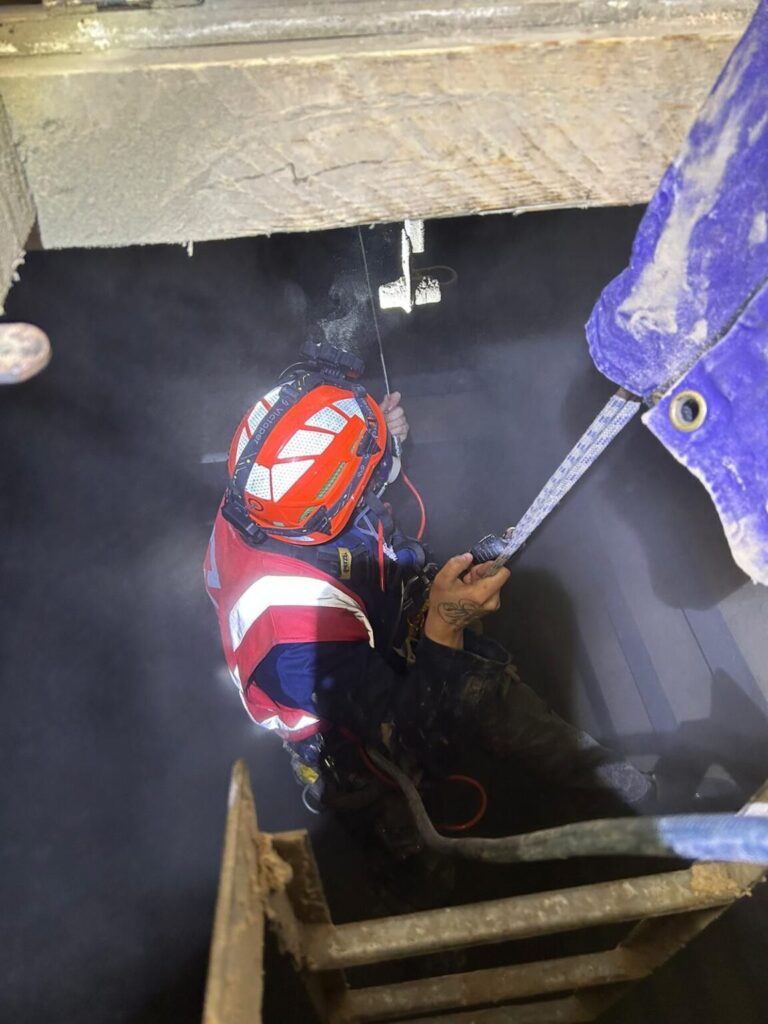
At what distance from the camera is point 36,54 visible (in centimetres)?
90

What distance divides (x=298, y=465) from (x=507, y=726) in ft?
3.87

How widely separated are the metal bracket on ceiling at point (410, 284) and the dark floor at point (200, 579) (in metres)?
0.21

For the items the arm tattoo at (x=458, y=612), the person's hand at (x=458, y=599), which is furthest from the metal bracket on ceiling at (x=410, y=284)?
the arm tattoo at (x=458, y=612)

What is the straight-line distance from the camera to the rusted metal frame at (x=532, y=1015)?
165 centimetres

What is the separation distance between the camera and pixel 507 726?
2.43 metres

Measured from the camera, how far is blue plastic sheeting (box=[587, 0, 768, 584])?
0.74 m

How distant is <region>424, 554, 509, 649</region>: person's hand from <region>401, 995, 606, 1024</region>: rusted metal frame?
1.04m

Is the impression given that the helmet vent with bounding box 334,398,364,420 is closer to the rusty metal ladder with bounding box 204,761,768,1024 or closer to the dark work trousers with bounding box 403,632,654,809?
the dark work trousers with bounding box 403,632,654,809

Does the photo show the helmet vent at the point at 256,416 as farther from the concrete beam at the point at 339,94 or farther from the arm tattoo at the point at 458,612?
the concrete beam at the point at 339,94

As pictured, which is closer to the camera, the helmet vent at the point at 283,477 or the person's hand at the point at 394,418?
the helmet vent at the point at 283,477

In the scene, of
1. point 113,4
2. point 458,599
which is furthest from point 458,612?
point 113,4

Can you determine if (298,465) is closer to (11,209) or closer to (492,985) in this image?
(11,209)

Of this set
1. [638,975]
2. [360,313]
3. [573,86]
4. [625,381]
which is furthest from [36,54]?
[360,313]

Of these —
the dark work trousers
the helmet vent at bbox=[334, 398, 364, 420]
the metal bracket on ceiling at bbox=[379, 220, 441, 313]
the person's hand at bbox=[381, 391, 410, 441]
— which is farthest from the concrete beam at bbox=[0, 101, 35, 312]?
the person's hand at bbox=[381, 391, 410, 441]
